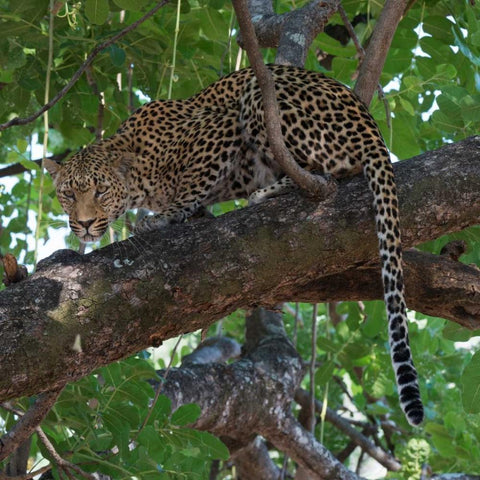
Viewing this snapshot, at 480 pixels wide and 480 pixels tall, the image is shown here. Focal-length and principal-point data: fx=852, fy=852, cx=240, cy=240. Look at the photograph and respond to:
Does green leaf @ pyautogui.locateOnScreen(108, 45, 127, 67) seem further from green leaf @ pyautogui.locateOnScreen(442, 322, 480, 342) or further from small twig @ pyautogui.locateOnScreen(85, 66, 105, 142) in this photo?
green leaf @ pyautogui.locateOnScreen(442, 322, 480, 342)

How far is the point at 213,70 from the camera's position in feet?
23.2

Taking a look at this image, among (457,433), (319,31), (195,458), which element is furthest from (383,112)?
(195,458)

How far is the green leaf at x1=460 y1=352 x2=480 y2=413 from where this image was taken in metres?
4.91

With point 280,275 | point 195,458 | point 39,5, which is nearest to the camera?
point 280,275

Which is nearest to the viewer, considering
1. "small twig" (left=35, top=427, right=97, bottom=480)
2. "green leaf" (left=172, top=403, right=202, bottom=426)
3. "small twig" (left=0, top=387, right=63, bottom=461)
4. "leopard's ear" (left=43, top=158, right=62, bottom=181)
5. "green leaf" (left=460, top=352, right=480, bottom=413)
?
"small twig" (left=0, top=387, right=63, bottom=461)

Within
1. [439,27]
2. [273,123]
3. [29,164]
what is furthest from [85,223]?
[439,27]

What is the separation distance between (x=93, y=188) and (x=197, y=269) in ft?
5.51

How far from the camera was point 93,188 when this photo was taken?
541cm

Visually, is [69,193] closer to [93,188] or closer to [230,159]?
[93,188]

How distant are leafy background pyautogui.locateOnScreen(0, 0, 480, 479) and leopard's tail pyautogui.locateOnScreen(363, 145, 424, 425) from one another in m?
0.96

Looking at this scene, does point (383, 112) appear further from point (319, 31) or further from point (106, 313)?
point (106, 313)

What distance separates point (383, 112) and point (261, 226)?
2666 mm

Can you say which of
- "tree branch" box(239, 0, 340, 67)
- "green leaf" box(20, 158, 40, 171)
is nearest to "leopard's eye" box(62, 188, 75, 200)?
"green leaf" box(20, 158, 40, 171)

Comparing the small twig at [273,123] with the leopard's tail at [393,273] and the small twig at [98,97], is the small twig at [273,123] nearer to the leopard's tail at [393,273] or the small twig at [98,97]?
the leopard's tail at [393,273]
